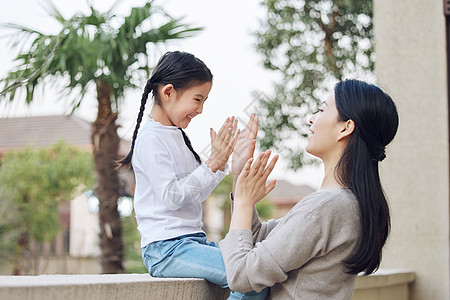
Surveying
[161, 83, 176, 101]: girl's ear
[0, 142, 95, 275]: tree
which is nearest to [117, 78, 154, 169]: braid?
[161, 83, 176, 101]: girl's ear

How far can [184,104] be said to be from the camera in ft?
6.93

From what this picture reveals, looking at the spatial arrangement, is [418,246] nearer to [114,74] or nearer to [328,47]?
[114,74]

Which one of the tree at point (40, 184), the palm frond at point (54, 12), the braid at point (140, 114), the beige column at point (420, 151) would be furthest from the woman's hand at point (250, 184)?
the tree at point (40, 184)

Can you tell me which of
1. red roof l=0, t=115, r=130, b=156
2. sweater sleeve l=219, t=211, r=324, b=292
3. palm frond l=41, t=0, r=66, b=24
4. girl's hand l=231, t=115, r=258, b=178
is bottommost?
sweater sleeve l=219, t=211, r=324, b=292

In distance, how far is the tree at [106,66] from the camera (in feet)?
21.3

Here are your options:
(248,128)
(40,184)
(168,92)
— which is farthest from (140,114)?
(40,184)

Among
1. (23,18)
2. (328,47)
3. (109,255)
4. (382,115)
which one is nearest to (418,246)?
(382,115)

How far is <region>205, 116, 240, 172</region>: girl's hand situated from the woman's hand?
0.18 meters

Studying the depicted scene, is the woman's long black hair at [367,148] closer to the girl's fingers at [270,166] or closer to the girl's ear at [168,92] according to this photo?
the girl's fingers at [270,166]

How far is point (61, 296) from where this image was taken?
1.42 meters

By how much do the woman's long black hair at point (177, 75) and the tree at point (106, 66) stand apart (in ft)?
13.6

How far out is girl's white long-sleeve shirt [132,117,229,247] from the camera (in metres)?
1.94

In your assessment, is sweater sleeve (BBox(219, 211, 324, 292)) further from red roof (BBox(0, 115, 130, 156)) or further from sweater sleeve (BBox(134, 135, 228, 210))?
red roof (BBox(0, 115, 130, 156))

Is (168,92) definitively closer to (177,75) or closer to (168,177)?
(177,75)
